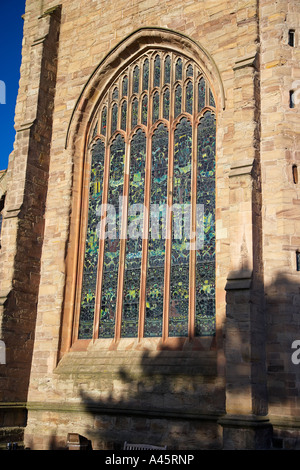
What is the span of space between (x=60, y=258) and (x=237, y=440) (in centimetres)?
612

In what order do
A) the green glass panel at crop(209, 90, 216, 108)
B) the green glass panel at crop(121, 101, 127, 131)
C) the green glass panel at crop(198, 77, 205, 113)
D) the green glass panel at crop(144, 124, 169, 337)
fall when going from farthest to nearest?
1. the green glass panel at crop(121, 101, 127, 131)
2. the green glass panel at crop(198, 77, 205, 113)
3. the green glass panel at crop(209, 90, 216, 108)
4. the green glass panel at crop(144, 124, 169, 337)

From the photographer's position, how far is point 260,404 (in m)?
9.55

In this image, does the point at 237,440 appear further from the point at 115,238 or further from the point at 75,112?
the point at 75,112

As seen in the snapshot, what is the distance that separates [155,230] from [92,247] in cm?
181

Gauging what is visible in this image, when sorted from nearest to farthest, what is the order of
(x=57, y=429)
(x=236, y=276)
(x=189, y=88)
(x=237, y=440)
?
1. (x=237, y=440)
2. (x=236, y=276)
3. (x=57, y=429)
4. (x=189, y=88)

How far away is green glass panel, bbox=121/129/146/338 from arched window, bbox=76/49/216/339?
23mm

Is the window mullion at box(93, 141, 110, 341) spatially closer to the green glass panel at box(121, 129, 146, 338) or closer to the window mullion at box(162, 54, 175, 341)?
the green glass panel at box(121, 129, 146, 338)

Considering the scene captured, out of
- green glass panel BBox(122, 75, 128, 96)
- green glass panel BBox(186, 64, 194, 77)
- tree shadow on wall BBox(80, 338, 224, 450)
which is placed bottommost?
tree shadow on wall BBox(80, 338, 224, 450)

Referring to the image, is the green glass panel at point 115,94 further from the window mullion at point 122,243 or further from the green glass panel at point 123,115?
the window mullion at point 122,243

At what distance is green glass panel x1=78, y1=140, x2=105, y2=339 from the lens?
42.9 ft

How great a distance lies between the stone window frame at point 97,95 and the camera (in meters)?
12.7

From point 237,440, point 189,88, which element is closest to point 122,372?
point 237,440

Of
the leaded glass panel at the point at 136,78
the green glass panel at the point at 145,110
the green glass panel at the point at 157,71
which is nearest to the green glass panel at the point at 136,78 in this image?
the leaded glass panel at the point at 136,78

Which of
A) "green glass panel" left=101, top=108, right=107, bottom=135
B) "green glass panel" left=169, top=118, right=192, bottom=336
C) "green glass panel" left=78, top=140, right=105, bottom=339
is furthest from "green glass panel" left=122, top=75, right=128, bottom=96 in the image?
"green glass panel" left=169, top=118, right=192, bottom=336
